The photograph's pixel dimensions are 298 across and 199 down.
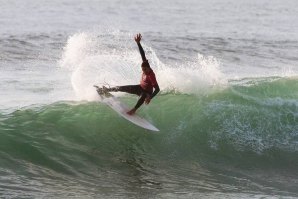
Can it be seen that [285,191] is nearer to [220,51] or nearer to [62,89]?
[62,89]

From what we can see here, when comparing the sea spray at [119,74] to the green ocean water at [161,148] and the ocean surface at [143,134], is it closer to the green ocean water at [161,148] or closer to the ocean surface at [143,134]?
the ocean surface at [143,134]

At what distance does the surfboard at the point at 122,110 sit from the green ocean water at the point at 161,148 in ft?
1.45

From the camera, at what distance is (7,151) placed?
12.1m

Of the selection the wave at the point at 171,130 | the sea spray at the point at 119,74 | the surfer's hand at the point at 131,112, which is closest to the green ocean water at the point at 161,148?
the wave at the point at 171,130

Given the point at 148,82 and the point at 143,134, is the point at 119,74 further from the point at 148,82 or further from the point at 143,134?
the point at 148,82

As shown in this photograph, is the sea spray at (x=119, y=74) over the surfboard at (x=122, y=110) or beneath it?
over

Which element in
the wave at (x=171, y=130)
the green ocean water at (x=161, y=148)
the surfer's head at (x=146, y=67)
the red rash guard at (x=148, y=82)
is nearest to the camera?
the green ocean water at (x=161, y=148)

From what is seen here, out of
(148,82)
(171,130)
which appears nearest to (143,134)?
(171,130)

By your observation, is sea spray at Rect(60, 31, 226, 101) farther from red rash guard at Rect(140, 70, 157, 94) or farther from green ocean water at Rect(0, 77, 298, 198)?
red rash guard at Rect(140, 70, 157, 94)

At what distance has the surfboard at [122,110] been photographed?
13086 millimetres

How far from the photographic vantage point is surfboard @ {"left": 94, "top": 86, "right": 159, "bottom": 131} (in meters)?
13.1

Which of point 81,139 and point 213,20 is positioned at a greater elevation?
point 213,20

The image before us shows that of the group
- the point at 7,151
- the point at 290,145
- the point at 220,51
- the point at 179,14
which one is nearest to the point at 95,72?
the point at 7,151

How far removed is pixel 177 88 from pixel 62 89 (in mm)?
3688
